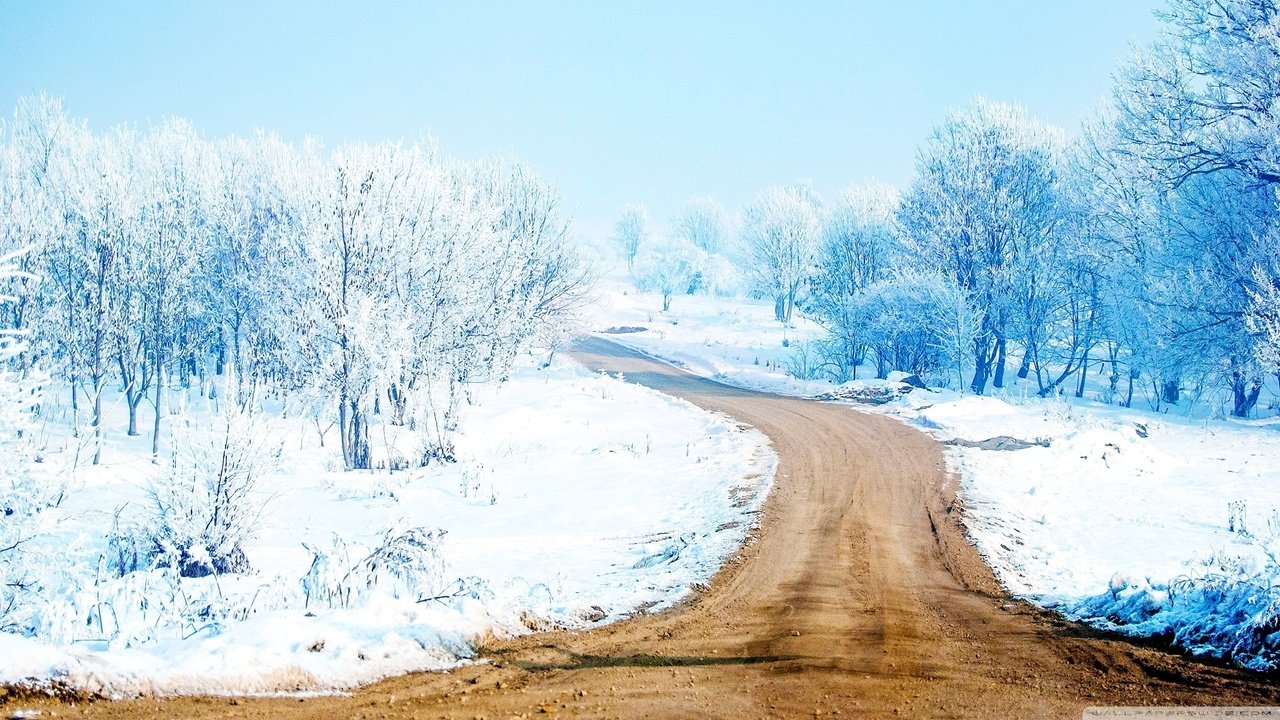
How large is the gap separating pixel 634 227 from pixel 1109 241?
283 feet

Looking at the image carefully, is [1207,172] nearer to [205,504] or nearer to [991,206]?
[991,206]

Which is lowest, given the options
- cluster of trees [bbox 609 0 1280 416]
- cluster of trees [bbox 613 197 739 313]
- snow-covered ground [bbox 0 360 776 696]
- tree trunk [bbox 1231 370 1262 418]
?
snow-covered ground [bbox 0 360 776 696]

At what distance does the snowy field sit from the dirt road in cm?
65

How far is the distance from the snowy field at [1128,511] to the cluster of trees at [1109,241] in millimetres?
3672

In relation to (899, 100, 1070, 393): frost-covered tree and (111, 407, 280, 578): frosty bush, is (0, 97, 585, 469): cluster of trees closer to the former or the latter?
(111, 407, 280, 578): frosty bush

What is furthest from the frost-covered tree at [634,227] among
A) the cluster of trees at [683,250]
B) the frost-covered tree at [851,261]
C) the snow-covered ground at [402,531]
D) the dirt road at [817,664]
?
the dirt road at [817,664]

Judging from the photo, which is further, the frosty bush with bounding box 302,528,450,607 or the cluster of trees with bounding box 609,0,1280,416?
the cluster of trees with bounding box 609,0,1280,416

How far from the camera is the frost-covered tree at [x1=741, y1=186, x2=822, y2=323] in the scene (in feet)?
207

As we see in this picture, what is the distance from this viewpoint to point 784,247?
208 feet

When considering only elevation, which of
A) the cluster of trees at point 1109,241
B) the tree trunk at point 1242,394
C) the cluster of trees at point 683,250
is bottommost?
the tree trunk at point 1242,394

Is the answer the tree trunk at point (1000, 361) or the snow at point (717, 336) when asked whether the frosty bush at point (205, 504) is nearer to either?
the snow at point (717, 336)

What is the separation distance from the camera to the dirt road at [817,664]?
5547 millimetres

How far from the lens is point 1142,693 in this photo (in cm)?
571

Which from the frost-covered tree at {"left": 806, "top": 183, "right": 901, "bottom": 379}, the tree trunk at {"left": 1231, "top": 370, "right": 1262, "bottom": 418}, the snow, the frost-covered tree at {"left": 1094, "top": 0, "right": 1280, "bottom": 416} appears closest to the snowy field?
the tree trunk at {"left": 1231, "top": 370, "right": 1262, "bottom": 418}
